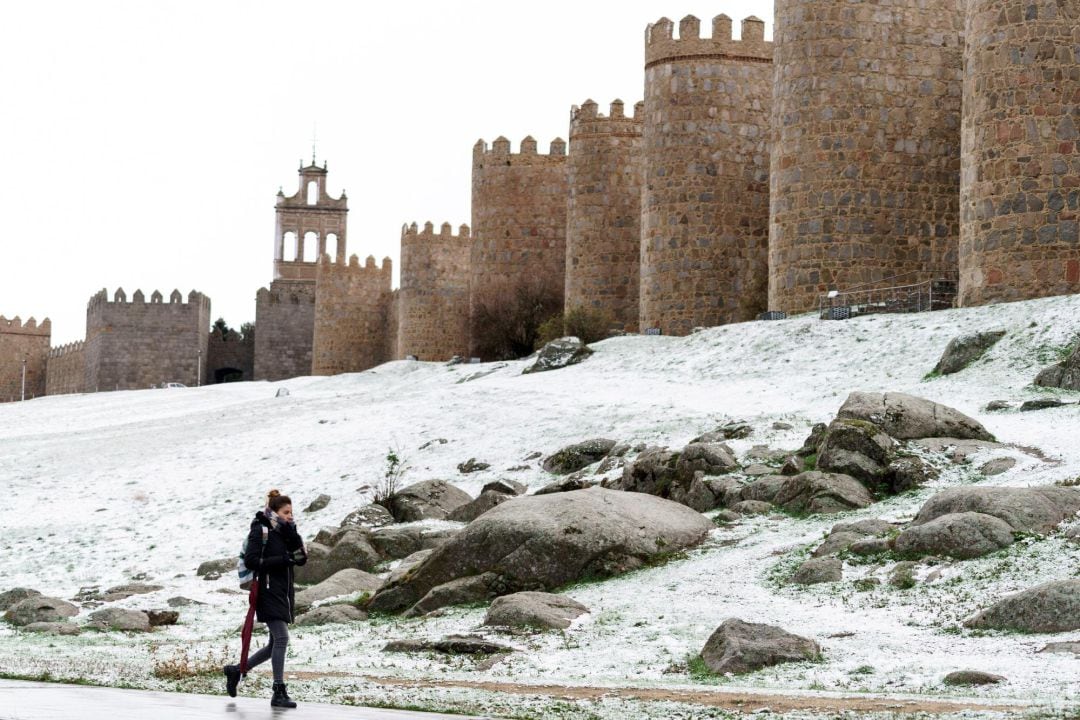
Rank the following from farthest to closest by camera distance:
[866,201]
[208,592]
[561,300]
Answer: [561,300]
[866,201]
[208,592]

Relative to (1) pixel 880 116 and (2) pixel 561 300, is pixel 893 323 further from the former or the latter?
(2) pixel 561 300

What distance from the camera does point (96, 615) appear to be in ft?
57.3

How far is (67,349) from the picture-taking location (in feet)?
234

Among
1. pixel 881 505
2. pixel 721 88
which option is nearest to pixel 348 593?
pixel 881 505

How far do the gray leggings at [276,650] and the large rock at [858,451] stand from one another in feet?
29.5

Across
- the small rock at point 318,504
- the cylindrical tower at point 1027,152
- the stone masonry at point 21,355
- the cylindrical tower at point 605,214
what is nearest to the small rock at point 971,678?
Result: the small rock at point 318,504

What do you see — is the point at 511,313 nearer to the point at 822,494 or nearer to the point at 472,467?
the point at 472,467

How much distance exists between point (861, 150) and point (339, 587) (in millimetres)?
16176

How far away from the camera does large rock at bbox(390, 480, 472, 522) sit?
21.9 meters

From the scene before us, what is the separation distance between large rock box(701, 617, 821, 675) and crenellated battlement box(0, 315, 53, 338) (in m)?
65.8

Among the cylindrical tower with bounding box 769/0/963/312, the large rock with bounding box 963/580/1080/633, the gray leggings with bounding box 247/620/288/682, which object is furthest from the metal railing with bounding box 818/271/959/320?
the gray leggings with bounding box 247/620/288/682

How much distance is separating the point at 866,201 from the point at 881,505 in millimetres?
13491

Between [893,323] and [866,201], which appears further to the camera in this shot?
[866,201]

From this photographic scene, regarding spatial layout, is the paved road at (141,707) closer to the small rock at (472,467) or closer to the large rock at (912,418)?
the large rock at (912,418)
